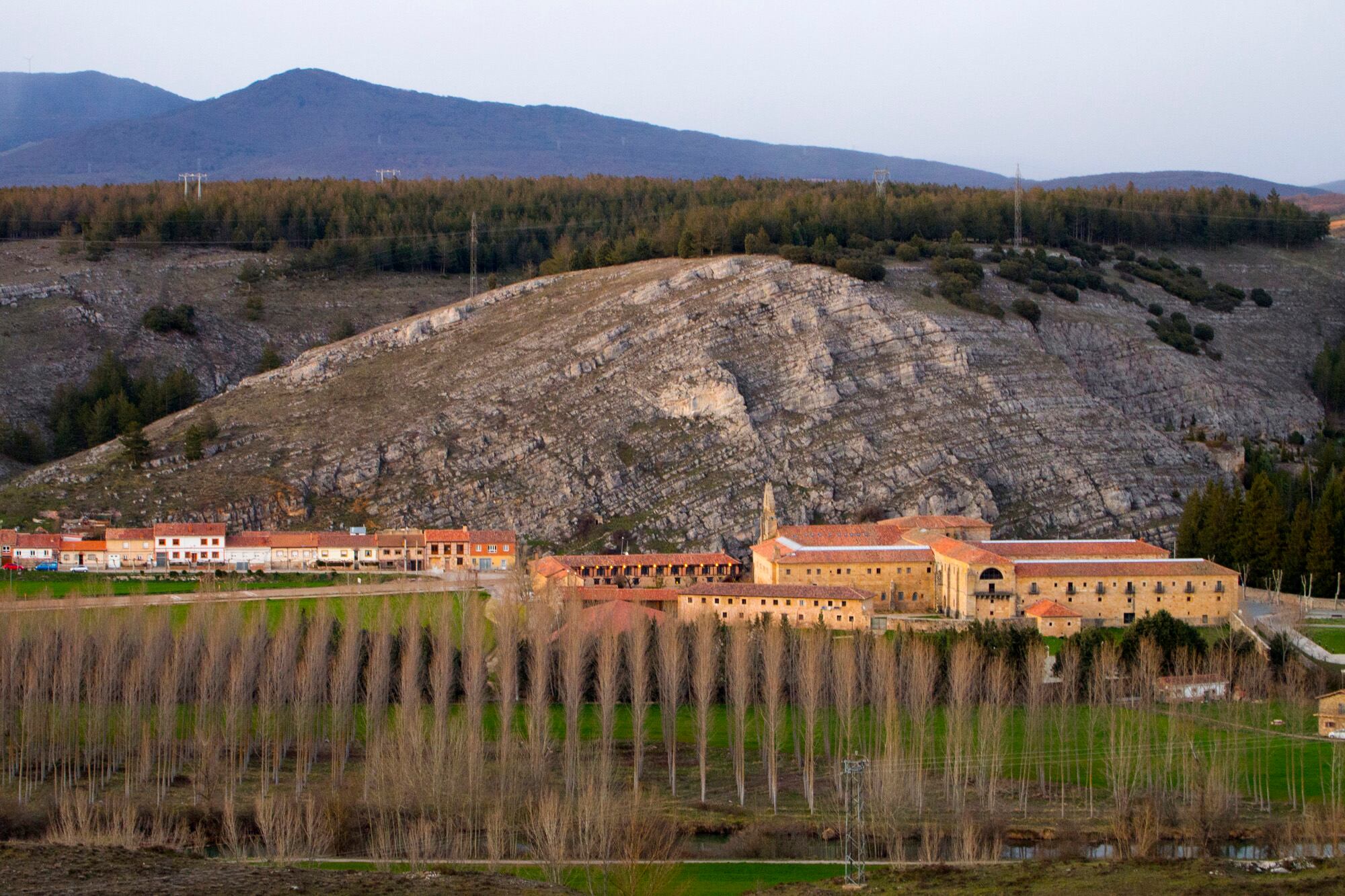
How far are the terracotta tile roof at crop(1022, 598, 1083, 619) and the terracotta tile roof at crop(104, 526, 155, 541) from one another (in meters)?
35.0

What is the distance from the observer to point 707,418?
77.9 m

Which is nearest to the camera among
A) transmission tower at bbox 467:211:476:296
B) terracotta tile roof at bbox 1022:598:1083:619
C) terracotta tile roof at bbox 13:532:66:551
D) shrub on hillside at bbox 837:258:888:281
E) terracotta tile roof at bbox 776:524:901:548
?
terracotta tile roof at bbox 1022:598:1083:619

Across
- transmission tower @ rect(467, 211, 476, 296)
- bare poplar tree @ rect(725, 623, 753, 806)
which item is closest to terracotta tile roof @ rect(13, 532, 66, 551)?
bare poplar tree @ rect(725, 623, 753, 806)

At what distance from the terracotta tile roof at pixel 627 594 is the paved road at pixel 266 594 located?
183 inches

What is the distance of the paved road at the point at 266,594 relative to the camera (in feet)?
172

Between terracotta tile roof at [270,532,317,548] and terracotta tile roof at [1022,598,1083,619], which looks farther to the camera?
terracotta tile roof at [270,532,317,548]

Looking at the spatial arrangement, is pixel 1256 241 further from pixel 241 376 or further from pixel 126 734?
pixel 126 734

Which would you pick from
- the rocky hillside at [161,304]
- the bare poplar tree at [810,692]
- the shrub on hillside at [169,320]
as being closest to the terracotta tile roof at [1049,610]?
the bare poplar tree at [810,692]

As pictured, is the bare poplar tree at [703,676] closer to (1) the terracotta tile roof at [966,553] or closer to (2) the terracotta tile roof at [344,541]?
(1) the terracotta tile roof at [966,553]

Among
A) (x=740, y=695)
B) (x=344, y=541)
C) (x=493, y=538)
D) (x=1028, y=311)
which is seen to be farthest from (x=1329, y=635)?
(x=344, y=541)

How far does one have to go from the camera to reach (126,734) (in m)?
43.5

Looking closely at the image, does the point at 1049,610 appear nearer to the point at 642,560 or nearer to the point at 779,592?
the point at 779,592

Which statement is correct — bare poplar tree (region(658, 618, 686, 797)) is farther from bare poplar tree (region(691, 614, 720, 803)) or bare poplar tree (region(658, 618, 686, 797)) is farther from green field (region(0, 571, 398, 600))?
green field (region(0, 571, 398, 600))

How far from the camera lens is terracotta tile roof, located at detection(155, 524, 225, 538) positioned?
6775 centimetres
